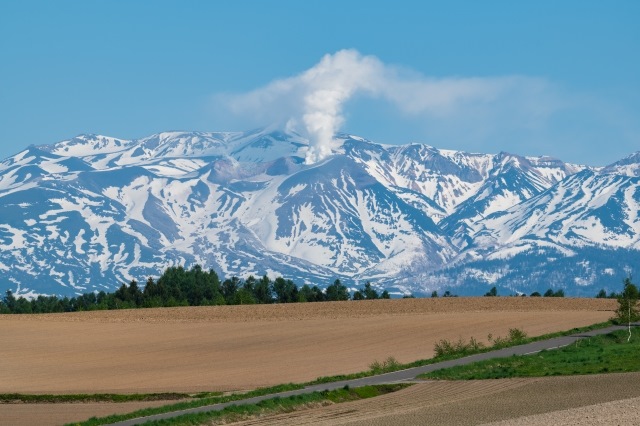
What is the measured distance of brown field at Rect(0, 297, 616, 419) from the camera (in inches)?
2827

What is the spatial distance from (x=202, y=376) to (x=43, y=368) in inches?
635

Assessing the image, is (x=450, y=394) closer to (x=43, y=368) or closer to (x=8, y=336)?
(x=43, y=368)

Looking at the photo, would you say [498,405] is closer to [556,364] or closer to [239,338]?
[556,364]

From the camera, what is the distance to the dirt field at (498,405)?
134 ft

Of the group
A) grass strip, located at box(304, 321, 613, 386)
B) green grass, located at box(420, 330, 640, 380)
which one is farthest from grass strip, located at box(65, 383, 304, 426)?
green grass, located at box(420, 330, 640, 380)

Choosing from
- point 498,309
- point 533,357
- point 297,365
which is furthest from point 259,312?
point 533,357

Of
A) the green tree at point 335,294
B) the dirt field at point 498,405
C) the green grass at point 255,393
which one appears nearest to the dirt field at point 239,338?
the green grass at point 255,393

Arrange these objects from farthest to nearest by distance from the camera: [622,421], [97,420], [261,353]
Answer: [261,353] < [97,420] < [622,421]

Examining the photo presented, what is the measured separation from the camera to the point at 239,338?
102438 mm

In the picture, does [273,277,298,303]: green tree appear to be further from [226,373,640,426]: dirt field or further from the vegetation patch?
[226,373,640,426]: dirt field

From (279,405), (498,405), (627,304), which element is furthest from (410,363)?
(627,304)

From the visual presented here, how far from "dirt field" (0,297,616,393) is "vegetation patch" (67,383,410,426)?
1148 cm

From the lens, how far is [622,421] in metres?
37.9

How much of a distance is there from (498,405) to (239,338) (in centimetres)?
5834
